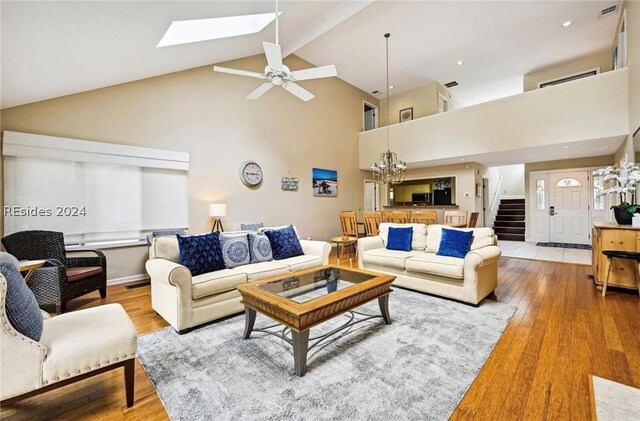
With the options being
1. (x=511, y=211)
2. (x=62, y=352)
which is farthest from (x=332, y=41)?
(x=511, y=211)

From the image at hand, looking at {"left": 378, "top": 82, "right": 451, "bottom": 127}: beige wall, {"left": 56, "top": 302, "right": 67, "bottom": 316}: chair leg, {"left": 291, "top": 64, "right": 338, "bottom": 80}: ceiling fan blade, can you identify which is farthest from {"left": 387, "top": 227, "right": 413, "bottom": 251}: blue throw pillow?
{"left": 378, "top": 82, "right": 451, "bottom": 127}: beige wall

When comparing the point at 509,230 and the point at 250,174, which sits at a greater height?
the point at 250,174

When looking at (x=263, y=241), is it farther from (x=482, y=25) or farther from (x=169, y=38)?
(x=482, y=25)

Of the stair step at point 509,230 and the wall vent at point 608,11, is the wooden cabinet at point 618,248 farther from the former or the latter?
the stair step at point 509,230

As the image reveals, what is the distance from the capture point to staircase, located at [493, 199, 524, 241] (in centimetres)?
836

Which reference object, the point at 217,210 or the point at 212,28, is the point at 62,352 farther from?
the point at 212,28

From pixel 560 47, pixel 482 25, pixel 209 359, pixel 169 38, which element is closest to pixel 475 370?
pixel 209 359

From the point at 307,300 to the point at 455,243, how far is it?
96.0 inches

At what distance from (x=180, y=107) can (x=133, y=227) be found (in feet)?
7.25

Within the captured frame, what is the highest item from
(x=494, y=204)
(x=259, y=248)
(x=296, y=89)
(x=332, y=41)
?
(x=332, y=41)

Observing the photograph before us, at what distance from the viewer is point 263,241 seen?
354 cm

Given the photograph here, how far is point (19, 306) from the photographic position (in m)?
1.36

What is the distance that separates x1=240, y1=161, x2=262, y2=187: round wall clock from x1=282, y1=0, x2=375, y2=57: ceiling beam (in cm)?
259

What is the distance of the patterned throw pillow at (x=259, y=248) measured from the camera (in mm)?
3414
